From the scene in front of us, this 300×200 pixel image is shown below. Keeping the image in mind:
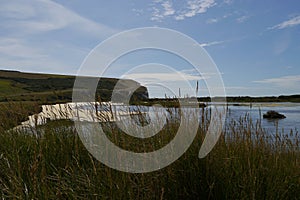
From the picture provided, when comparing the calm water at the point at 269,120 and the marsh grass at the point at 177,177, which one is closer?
the marsh grass at the point at 177,177

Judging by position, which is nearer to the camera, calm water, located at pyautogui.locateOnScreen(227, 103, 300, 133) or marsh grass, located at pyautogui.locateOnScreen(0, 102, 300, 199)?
marsh grass, located at pyautogui.locateOnScreen(0, 102, 300, 199)

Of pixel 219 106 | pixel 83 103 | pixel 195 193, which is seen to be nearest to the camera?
pixel 195 193

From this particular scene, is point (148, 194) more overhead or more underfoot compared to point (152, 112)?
more underfoot

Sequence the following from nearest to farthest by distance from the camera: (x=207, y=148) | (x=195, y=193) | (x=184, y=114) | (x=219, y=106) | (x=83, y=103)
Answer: (x=195, y=193)
(x=207, y=148)
(x=184, y=114)
(x=219, y=106)
(x=83, y=103)

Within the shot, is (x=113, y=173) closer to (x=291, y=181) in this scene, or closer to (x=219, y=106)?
(x=291, y=181)

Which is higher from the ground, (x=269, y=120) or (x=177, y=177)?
(x=177, y=177)

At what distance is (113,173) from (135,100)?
2016 mm

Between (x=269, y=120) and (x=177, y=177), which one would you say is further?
(x=269, y=120)

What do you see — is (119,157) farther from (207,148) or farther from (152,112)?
(152,112)

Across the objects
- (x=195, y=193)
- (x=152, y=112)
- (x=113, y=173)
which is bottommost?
(x=195, y=193)

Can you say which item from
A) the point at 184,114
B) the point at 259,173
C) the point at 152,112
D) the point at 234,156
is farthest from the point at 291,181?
the point at 152,112

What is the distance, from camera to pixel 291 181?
3457 mm

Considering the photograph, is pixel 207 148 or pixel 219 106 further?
pixel 219 106

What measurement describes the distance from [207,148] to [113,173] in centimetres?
120
